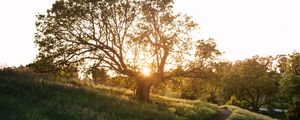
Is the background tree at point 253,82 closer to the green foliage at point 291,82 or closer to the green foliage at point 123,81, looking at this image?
the green foliage at point 291,82

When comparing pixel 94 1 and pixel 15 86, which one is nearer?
pixel 15 86

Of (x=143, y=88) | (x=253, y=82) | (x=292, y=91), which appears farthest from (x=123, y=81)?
(x=253, y=82)

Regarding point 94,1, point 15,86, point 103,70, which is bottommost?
point 15,86

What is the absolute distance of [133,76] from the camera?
38094 mm

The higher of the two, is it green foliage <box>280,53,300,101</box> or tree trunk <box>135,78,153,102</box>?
green foliage <box>280,53,300,101</box>

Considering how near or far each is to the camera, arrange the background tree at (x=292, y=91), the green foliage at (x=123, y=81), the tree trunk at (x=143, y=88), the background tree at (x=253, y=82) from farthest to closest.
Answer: the background tree at (x=253, y=82) → the background tree at (x=292, y=91) → the green foliage at (x=123, y=81) → the tree trunk at (x=143, y=88)

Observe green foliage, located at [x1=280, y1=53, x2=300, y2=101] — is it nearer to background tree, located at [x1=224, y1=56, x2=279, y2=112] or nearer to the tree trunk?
background tree, located at [x1=224, y1=56, x2=279, y2=112]

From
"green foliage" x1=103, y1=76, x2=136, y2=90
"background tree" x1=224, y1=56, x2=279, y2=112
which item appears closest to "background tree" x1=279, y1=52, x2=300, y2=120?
"background tree" x1=224, y1=56, x2=279, y2=112

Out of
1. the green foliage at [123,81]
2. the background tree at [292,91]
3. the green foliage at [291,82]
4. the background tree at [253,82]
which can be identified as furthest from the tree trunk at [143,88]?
the background tree at [253,82]

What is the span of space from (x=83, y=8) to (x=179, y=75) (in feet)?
34.5

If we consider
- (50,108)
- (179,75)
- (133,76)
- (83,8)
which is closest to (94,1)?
(83,8)

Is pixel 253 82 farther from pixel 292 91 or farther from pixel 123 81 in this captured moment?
pixel 123 81

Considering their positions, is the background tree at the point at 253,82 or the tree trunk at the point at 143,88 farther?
the background tree at the point at 253,82

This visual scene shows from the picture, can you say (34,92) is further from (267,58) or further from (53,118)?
(267,58)
